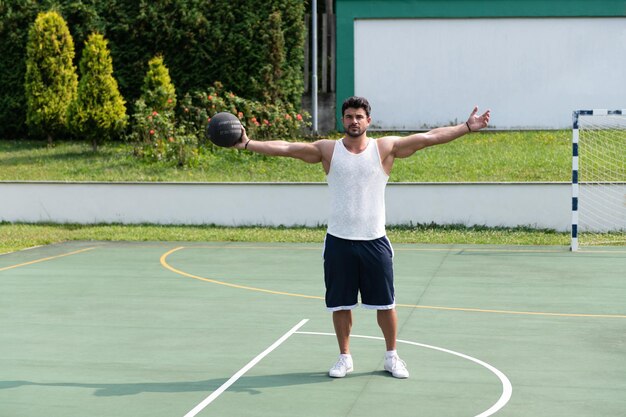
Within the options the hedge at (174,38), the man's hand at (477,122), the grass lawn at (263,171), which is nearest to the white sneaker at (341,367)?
the man's hand at (477,122)

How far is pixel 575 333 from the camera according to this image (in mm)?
9656

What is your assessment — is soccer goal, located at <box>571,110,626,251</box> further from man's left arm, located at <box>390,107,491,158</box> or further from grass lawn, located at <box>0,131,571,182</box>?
man's left arm, located at <box>390,107,491,158</box>

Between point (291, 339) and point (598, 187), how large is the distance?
1093cm

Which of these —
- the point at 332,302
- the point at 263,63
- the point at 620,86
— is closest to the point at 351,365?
the point at 332,302

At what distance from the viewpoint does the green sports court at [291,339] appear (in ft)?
23.2

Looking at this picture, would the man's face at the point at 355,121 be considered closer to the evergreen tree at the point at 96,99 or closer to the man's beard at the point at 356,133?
the man's beard at the point at 356,133

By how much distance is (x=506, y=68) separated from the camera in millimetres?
26094

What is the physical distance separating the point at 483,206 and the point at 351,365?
440 inches

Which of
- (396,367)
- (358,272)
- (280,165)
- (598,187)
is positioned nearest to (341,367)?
(396,367)

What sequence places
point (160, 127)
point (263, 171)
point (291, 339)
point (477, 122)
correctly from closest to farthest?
point (477, 122), point (291, 339), point (263, 171), point (160, 127)

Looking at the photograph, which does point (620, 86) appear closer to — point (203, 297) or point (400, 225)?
point (400, 225)

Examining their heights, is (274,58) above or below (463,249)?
above

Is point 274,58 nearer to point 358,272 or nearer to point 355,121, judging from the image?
point 355,121

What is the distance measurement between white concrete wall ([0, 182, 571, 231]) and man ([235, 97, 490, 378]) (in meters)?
11.0
